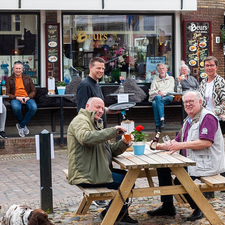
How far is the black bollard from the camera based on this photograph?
17.7 feet

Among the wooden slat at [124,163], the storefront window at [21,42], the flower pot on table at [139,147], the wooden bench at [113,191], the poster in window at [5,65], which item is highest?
the storefront window at [21,42]

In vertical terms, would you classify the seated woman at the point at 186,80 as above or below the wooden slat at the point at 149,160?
above

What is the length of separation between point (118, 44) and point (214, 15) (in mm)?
2826

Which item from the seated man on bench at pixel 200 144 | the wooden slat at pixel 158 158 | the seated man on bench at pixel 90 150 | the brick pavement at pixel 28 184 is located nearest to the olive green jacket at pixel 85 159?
the seated man on bench at pixel 90 150

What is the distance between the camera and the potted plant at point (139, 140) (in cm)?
488

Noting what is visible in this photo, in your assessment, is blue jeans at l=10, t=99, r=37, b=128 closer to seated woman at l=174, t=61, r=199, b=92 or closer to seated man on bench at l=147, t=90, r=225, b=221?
seated woman at l=174, t=61, r=199, b=92

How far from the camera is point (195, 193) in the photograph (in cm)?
468

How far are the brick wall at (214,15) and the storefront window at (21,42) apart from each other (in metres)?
4.02

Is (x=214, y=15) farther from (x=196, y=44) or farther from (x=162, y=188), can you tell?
(x=162, y=188)

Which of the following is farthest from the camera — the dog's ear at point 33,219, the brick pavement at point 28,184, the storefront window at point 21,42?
the storefront window at point 21,42

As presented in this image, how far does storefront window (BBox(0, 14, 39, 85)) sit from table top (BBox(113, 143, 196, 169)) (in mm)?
7050

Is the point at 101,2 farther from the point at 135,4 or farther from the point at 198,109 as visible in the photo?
the point at 198,109

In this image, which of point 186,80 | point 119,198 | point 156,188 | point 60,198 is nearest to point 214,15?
point 186,80

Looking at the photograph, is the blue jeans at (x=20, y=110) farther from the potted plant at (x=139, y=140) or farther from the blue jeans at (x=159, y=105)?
the potted plant at (x=139, y=140)
